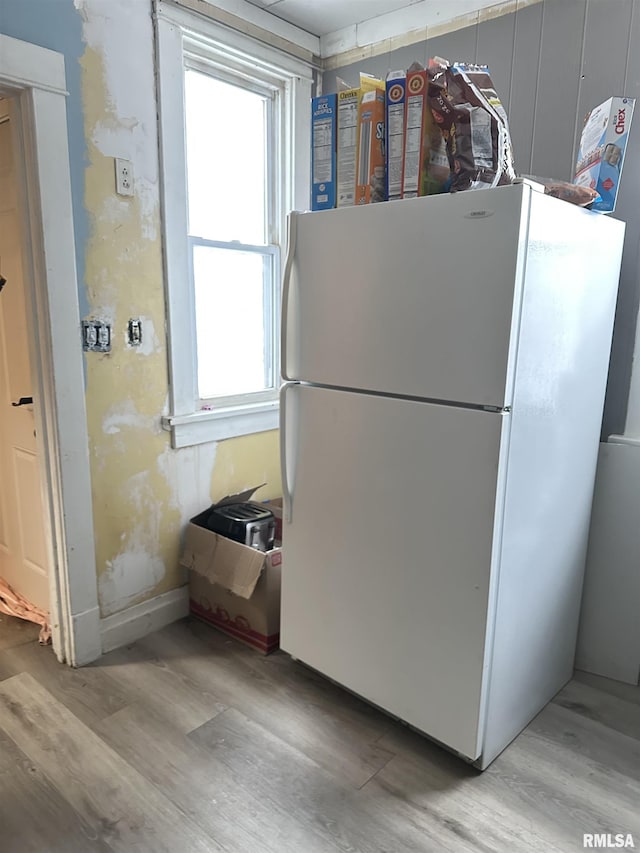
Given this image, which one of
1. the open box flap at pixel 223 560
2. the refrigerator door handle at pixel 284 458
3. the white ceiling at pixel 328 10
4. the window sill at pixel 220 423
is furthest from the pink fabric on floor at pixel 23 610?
the white ceiling at pixel 328 10

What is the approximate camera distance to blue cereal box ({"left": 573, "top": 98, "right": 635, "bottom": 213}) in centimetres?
177

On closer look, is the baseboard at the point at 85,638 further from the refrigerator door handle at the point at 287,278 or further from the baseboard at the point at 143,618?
the refrigerator door handle at the point at 287,278

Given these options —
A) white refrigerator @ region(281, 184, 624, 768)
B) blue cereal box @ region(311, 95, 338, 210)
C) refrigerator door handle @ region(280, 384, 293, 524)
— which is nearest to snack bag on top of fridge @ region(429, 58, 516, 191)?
white refrigerator @ region(281, 184, 624, 768)

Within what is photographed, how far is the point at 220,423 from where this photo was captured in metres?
2.61

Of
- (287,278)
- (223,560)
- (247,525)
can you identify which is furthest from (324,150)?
(223,560)

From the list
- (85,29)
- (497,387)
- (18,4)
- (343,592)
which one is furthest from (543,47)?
(343,592)

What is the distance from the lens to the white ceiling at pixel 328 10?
7.89 ft

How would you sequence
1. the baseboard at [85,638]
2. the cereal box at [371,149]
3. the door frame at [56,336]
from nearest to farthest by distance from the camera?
the cereal box at [371,149] < the door frame at [56,336] < the baseboard at [85,638]

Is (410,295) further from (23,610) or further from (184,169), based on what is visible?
(23,610)

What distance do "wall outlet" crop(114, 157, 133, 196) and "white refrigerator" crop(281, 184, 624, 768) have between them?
711mm

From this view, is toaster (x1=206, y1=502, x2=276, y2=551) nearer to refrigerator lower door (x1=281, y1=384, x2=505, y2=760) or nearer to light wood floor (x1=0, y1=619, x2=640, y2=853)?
refrigerator lower door (x1=281, y1=384, x2=505, y2=760)

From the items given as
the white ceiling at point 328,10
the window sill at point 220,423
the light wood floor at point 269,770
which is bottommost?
the light wood floor at point 269,770

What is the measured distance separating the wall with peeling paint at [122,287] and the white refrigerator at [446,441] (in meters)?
0.68

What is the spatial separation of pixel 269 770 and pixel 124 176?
2.04 meters
